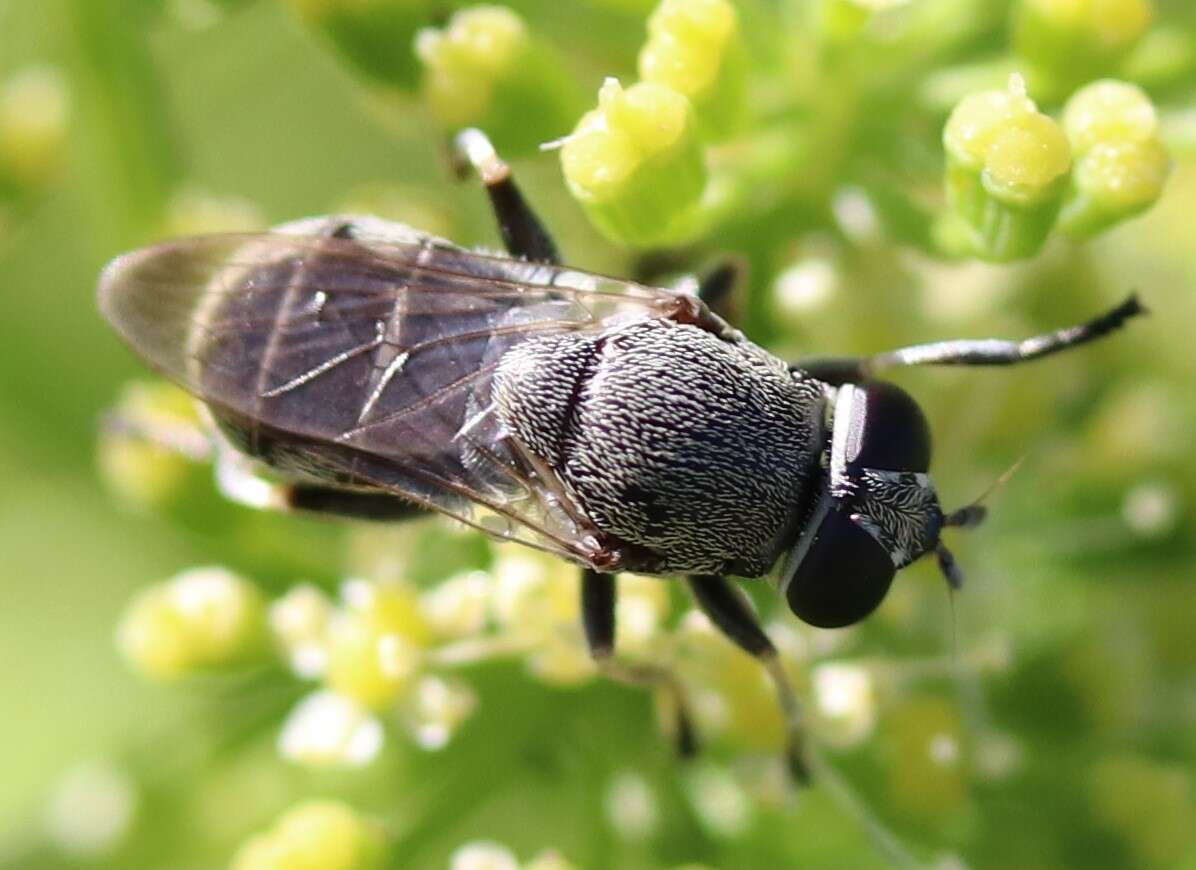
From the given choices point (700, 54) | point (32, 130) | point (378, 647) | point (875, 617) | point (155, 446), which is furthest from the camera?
point (32, 130)

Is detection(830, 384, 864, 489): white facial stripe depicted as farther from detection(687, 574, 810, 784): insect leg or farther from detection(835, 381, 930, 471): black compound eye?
detection(687, 574, 810, 784): insect leg

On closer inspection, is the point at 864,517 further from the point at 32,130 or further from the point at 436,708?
the point at 32,130

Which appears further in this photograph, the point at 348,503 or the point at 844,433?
the point at 348,503

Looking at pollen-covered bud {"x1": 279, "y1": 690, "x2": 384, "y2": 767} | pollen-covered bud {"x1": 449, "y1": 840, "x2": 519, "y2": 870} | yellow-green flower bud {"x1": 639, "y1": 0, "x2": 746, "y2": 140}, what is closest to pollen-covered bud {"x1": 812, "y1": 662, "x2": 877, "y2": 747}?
pollen-covered bud {"x1": 449, "y1": 840, "x2": 519, "y2": 870}

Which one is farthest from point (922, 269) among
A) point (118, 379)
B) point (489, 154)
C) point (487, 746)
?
point (118, 379)

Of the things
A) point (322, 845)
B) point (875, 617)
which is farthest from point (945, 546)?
point (322, 845)

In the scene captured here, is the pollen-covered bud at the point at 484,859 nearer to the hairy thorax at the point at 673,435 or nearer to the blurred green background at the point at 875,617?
the blurred green background at the point at 875,617

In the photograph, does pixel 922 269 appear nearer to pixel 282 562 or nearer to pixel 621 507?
pixel 621 507
